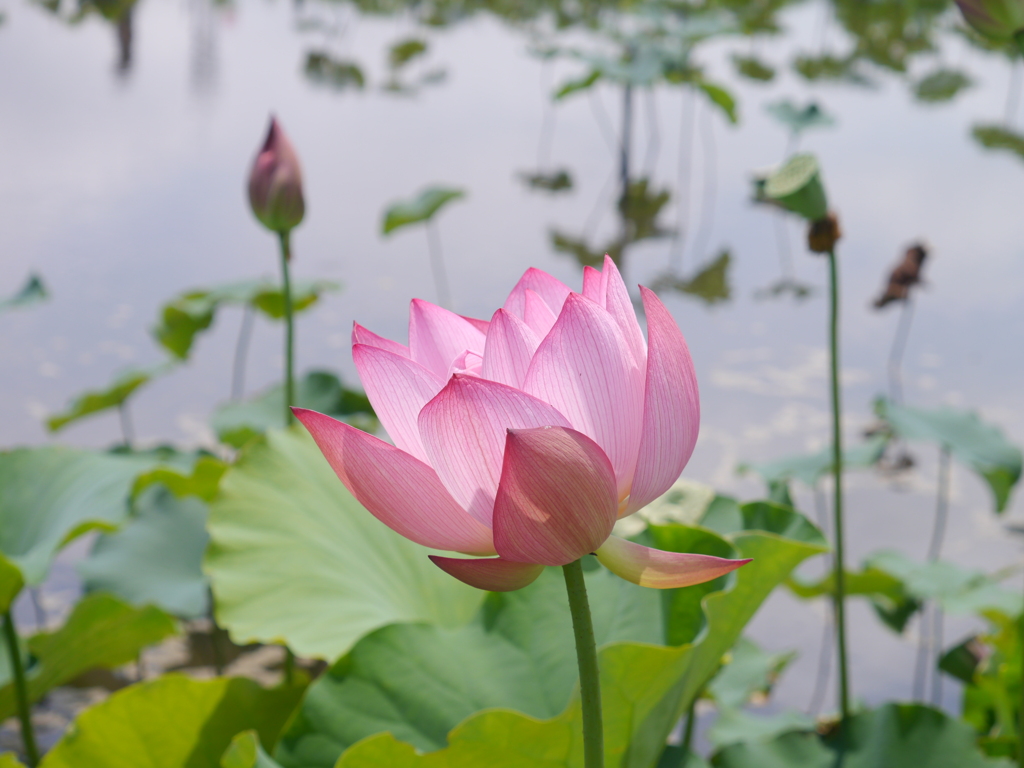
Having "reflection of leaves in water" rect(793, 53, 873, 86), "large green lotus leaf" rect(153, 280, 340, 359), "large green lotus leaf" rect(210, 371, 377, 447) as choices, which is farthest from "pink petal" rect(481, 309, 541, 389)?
"reflection of leaves in water" rect(793, 53, 873, 86)

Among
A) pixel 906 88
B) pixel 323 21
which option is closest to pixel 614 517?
pixel 906 88

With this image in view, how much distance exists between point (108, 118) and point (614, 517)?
3325 mm

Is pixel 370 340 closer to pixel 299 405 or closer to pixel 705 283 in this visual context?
pixel 299 405

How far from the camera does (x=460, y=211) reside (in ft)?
9.38

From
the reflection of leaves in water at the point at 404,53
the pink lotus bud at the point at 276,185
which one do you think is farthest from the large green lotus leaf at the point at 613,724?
the reflection of leaves in water at the point at 404,53

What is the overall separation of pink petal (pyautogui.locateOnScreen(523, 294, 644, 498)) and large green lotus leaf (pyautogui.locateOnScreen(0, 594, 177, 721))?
669 millimetres

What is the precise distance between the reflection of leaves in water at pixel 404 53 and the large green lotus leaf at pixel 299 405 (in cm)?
365

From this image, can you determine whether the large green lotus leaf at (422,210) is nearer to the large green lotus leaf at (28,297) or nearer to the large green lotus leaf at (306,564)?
the large green lotus leaf at (28,297)

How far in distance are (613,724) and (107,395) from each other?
112 centimetres

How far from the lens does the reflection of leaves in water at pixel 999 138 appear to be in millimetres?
3404

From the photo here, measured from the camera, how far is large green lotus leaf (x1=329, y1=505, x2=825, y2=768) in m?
0.46

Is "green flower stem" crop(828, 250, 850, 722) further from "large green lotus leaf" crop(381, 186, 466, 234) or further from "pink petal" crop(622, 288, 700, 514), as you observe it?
"large green lotus leaf" crop(381, 186, 466, 234)

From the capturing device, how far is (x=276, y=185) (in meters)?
0.88

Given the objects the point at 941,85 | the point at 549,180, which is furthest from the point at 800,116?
the point at 941,85
